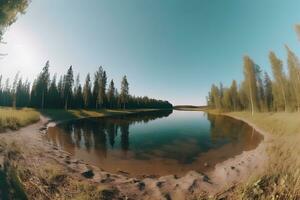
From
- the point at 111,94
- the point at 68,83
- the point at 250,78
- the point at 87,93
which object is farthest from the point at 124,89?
the point at 250,78

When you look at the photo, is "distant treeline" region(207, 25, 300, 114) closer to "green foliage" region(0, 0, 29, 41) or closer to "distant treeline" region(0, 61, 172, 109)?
"green foliage" region(0, 0, 29, 41)

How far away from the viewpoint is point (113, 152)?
9.98 m

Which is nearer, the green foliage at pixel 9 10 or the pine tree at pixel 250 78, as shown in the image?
the green foliage at pixel 9 10

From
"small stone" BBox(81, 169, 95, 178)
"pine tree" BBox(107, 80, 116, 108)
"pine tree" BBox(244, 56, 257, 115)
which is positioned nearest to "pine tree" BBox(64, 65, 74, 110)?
"pine tree" BBox(107, 80, 116, 108)

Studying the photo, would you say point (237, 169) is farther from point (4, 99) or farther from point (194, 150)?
point (4, 99)

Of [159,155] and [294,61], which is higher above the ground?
[294,61]

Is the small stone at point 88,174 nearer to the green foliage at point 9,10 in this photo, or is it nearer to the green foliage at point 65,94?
the green foliage at point 9,10

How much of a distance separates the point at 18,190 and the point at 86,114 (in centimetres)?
3731

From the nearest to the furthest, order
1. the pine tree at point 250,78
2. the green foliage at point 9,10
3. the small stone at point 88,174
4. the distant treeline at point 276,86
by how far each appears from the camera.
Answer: the small stone at point 88,174 → the green foliage at point 9,10 → the distant treeline at point 276,86 → the pine tree at point 250,78

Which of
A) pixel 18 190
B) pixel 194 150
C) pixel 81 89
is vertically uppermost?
pixel 81 89

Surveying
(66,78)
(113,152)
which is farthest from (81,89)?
(113,152)

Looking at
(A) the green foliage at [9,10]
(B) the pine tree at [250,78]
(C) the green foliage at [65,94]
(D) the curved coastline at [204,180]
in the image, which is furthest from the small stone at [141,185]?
(C) the green foliage at [65,94]

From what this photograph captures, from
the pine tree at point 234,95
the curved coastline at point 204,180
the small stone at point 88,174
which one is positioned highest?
the pine tree at point 234,95

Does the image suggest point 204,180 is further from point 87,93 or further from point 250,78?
point 87,93
